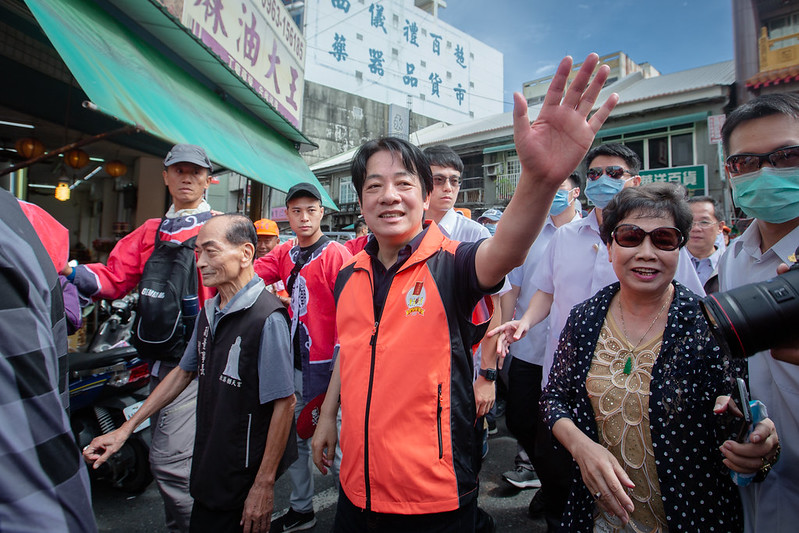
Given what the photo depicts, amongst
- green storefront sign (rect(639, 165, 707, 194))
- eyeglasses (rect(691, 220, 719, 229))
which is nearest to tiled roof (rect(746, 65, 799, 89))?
green storefront sign (rect(639, 165, 707, 194))

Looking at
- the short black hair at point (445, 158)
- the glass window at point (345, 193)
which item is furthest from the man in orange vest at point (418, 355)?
the glass window at point (345, 193)

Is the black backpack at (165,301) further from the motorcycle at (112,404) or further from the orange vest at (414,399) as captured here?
the orange vest at (414,399)

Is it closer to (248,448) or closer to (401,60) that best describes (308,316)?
(248,448)

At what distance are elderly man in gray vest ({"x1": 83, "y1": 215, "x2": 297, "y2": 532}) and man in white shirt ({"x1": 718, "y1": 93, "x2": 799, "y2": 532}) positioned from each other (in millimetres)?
1694

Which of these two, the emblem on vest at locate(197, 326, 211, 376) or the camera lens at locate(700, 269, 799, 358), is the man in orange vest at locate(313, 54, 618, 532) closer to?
the camera lens at locate(700, 269, 799, 358)

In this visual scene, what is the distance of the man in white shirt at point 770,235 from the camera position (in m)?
1.33

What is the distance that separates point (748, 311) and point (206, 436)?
6.85 feet

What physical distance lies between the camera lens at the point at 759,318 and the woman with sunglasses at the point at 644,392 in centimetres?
47

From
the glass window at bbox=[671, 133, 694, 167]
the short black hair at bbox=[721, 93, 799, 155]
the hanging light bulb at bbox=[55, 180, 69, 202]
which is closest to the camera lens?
the short black hair at bbox=[721, 93, 799, 155]

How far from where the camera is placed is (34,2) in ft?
9.42

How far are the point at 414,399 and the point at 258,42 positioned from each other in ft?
25.6

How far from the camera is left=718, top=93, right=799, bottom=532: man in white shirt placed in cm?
133

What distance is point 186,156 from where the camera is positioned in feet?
8.89

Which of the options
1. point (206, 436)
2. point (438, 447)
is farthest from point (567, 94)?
point (206, 436)
